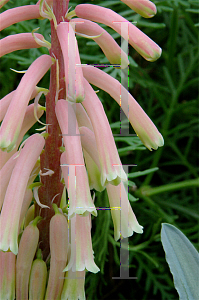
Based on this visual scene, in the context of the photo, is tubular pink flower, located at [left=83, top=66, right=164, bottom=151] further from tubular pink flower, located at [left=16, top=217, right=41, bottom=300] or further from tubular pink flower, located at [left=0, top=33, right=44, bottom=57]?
tubular pink flower, located at [left=16, top=217, right=41, bottom=300]

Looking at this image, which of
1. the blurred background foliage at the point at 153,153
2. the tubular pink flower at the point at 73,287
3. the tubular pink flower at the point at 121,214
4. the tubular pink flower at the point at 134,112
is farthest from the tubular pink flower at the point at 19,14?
the blurred background foliage at the point at 153,153

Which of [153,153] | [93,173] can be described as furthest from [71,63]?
[153,153]

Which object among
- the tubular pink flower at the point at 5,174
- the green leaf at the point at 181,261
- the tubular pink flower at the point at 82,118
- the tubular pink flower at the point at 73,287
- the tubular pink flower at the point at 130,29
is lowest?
the tubular pink flower at the point at 73,287

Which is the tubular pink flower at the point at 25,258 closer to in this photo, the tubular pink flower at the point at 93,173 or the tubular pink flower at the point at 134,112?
the tubular pink flower at the point at 93,173

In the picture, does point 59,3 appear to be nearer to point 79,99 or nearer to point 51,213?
point 79,99

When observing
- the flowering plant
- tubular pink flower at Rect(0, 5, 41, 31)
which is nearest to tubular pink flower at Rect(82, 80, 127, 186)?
the flowering plant

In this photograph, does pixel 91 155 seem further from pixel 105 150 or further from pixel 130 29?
pixel 130 29

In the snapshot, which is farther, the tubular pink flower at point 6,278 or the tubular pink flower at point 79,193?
the tubular pink flower at point 6,278
